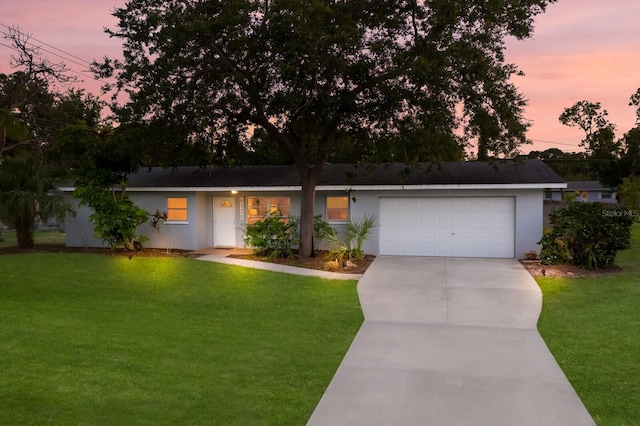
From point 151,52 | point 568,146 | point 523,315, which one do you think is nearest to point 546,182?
point 523,315

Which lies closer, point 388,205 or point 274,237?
point 274,237

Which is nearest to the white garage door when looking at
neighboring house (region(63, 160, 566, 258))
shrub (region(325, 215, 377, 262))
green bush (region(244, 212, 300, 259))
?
neighboring house (region(63, 160, 566, 258))

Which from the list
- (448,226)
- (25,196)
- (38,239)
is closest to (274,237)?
(448,226)

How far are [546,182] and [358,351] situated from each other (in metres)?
11.1

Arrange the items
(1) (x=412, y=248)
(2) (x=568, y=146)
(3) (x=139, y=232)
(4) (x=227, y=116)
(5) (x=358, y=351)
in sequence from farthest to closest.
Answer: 1. (2) (x=568, y=146)
2. (3) (x=139, y=232)
3. (1) (x=412, y=248)
4. (4) (x=227, y=116)
5. (5) (x=358, y=351)

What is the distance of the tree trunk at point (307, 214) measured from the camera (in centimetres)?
1588

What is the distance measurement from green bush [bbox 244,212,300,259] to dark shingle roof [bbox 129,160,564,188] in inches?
65.6

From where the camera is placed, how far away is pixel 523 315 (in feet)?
28.6

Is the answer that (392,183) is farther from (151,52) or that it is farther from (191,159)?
(151,52)

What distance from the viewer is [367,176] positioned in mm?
17719

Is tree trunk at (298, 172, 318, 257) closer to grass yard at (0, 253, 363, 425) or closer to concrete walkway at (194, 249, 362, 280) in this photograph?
concrete walkway at (194, 249, 362, 280)

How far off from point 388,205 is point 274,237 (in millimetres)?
4220

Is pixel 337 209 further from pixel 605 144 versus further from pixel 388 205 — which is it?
pixel 605 144

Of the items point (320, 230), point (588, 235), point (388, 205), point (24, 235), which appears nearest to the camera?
point (588, 235)
